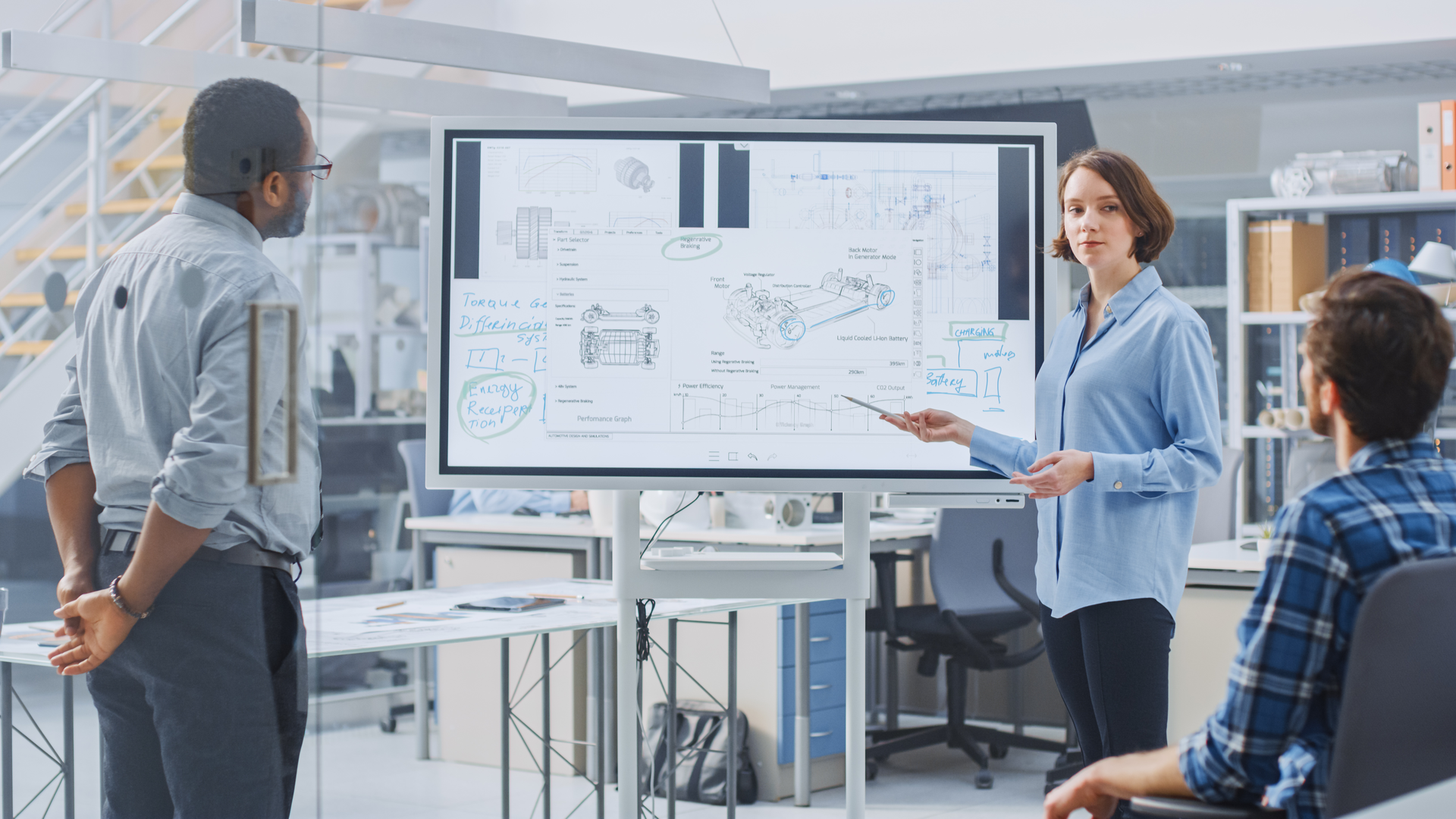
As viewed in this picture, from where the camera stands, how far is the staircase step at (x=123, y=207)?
1.88 metres

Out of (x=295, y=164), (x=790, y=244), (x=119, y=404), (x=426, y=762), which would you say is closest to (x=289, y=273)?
(x=295, y=164)

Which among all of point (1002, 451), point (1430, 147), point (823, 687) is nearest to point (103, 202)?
point (1002, 451)

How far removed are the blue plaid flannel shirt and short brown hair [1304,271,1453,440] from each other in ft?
0.10

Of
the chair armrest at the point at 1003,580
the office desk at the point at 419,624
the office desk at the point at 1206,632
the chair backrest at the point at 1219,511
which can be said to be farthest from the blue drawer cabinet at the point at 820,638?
the chair backrest at the point at 1219,511

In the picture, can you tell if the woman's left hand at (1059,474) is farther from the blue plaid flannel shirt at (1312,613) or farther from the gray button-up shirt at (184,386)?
the gray button-up shirt at (184,386)

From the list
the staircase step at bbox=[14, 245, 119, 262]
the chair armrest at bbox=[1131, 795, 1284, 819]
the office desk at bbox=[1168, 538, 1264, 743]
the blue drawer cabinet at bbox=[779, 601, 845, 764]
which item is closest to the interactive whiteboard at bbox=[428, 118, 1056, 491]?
the staircase step at bbox=[14, 245, 119, 262]

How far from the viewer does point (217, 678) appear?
1.83 metres

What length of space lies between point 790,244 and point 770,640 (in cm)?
194

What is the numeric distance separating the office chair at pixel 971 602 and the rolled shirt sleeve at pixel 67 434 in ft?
9.02

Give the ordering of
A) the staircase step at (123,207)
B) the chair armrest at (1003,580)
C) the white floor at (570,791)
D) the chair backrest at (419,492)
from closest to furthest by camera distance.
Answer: the staircase step at (123,207)
the white floor at (570,791)
the chair armrest at (1003,580)
the chair backrest at (419,492)

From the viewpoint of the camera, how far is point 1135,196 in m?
2.13

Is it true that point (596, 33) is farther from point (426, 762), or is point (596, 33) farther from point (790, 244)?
point (790, 244)

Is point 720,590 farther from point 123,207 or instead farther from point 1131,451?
point 123,207

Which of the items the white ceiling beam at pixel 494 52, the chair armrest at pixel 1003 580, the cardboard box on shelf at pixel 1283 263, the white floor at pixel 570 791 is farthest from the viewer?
the cardboard box on shelf at pixel 1283 263
